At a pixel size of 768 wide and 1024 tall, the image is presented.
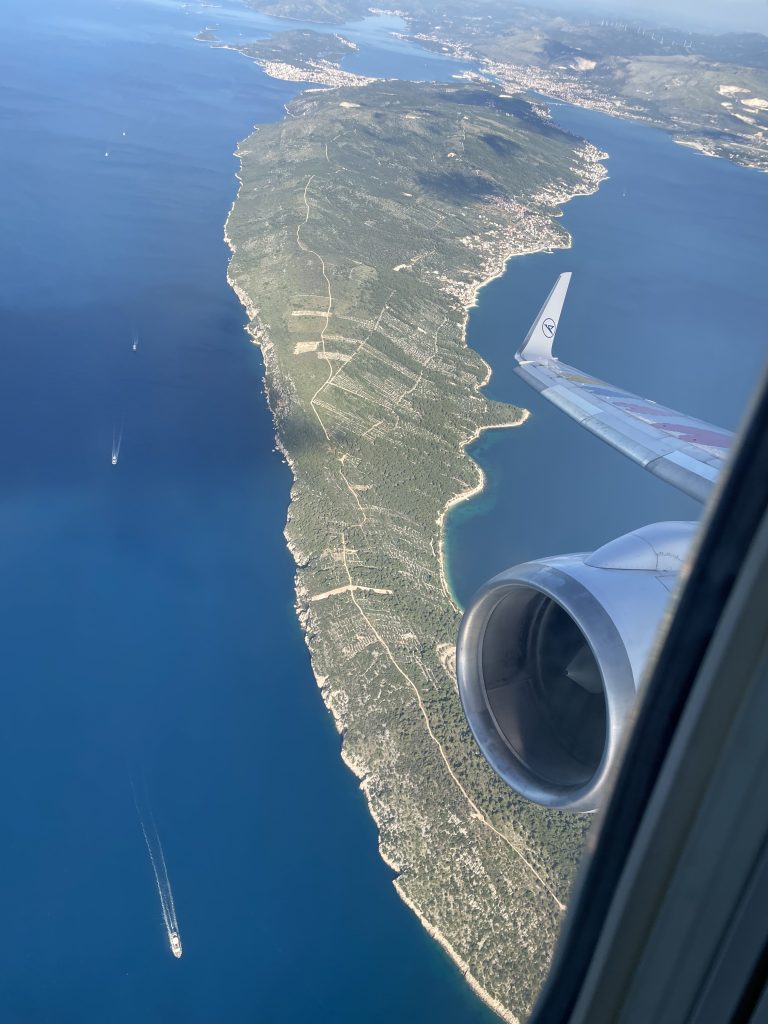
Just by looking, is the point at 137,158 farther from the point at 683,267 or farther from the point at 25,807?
the point at 25,807

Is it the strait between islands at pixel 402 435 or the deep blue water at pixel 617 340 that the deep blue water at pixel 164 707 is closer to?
the strait between islands at pixel 402 435

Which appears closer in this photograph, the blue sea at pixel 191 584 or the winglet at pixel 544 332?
the winglet at pixel 544 332

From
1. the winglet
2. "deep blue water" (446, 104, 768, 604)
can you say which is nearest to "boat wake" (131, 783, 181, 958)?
"deep blue water" (446, 104, 768, 604)

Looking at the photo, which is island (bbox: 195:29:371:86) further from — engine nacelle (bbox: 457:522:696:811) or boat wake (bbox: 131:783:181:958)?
engine nacelle (bbox: 457:522:696:811)

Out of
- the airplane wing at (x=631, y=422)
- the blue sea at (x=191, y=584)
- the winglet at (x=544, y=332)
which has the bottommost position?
the blue sea at (x=191, y=584)

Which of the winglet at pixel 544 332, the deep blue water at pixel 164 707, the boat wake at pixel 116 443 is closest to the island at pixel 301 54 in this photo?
the deep blue water at pixel 164 707

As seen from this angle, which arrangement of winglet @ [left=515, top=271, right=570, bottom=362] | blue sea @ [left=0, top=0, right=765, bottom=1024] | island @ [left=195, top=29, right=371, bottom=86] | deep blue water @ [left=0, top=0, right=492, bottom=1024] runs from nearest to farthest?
1. winglet @ [left=515, top=271, right=570, bottom=362]
2. deep blue water @ [left=0, top=0, right=492, bottom=1024]
3. blue sea @ [left=0, top=0, right=765, bottom=1024]
4. island @ [left=195, top=29, right=371, bottom=86]

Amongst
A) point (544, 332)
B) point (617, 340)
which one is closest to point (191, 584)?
point (544, 332)

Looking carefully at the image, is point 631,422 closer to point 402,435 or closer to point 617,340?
point 402,435
